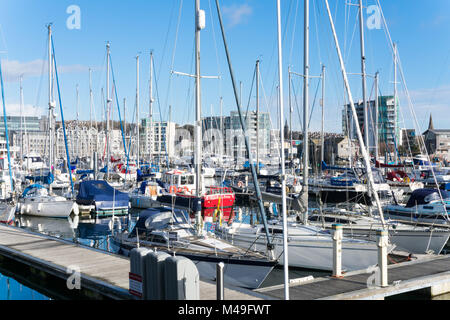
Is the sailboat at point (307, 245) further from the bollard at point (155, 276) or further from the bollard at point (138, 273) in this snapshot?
the bollard at point (155, 276)

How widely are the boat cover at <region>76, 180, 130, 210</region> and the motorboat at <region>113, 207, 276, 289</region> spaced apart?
15511mm

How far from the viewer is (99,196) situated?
33.6 meters

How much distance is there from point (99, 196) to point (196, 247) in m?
19.9

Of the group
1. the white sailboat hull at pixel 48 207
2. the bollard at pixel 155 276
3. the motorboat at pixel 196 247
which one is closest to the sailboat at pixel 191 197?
the motorboat at pixel 196 247

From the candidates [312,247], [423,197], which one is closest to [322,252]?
[312,247]

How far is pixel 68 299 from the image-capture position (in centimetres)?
1404

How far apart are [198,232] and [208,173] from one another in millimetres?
47086

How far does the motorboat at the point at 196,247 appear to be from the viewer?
13.5 metres

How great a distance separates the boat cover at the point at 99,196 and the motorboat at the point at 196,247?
50.9 ft

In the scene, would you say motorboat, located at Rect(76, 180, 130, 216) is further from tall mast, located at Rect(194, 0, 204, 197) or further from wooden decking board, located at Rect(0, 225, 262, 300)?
tall mast, located at Rect(194, 0, 204, 197)

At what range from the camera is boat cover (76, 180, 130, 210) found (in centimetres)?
3347

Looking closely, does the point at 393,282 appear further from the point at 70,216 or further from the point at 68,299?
the point at 70,216

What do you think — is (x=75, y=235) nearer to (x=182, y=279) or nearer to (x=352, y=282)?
(x=352, y=282)
